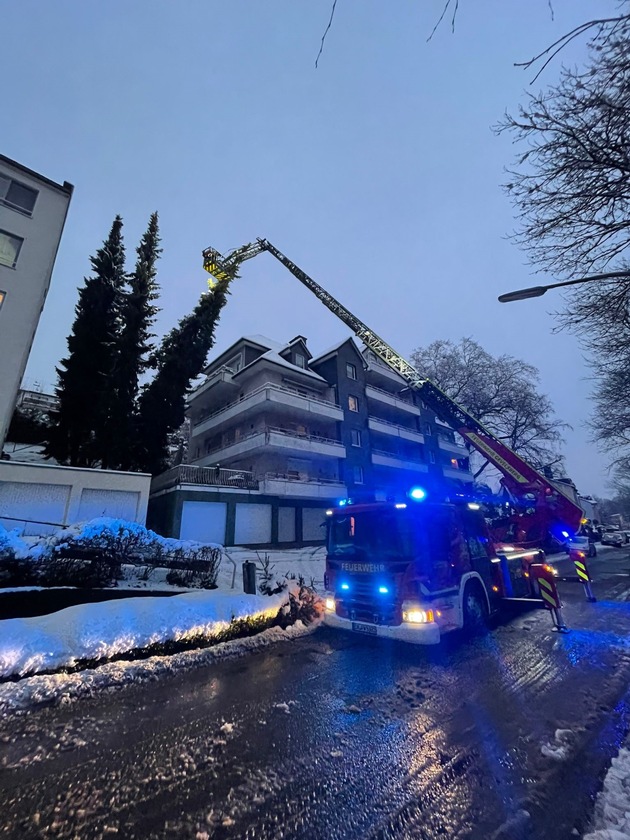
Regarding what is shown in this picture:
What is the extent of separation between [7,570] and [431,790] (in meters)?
10.3

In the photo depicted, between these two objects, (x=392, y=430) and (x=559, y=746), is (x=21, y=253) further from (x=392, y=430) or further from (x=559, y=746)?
(x=392, y=430)

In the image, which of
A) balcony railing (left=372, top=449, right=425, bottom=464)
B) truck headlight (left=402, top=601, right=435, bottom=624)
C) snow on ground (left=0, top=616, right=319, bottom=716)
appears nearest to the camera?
snow on ground (left=0, top=616, right=319, bottom=716)

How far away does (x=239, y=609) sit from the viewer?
7496 mm

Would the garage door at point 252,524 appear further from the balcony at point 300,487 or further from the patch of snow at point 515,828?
the patch of snow at point 515,828

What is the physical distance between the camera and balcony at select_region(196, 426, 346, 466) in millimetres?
21828

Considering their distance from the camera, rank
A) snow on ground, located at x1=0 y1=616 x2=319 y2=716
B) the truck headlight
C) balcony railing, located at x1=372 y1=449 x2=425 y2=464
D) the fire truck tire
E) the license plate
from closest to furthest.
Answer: snow on ground, located at x1=0 y1=616 x2=319 y2=716 → the truck headlight → the license plate → the fire truck tire → balcony railing, located at x1=372 y1=449 x2=425 y2=464

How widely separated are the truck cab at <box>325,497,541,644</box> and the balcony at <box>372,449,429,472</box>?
2038 centimetres

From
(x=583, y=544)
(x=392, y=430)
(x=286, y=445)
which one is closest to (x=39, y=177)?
(x=286, y=445)

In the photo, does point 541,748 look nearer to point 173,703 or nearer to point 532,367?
point 173,703

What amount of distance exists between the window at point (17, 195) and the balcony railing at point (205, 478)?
15290mm

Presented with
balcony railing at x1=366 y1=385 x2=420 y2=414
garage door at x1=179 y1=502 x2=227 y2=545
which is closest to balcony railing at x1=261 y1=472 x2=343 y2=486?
garage door at x1=179 y1=502 x2=227 y2=545

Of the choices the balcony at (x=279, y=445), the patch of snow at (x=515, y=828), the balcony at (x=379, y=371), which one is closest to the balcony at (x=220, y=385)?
the balcony at (x=279, y=445)

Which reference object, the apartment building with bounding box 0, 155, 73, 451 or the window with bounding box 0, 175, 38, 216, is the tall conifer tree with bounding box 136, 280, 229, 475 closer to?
the apartment building with bounding box 0, 155, 73, 451

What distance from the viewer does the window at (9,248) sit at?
55.1 ft
